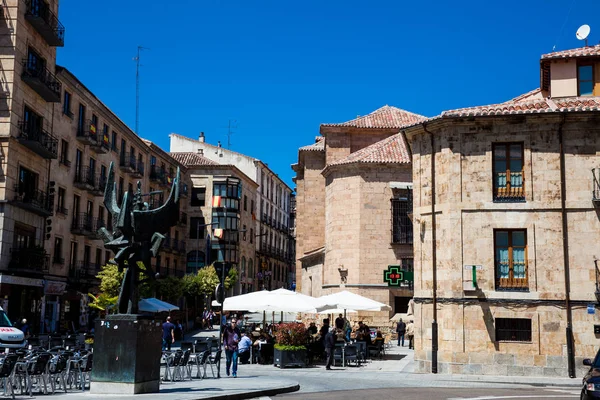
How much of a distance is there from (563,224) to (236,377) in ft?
36.6

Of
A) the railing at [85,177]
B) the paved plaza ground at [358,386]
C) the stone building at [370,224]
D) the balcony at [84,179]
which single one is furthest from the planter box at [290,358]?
the railing at [85,177]

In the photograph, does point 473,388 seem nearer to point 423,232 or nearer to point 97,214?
point 423,232

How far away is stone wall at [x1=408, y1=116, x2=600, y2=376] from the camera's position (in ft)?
72.1

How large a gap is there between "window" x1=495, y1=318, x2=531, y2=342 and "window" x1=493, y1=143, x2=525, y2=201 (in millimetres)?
3851

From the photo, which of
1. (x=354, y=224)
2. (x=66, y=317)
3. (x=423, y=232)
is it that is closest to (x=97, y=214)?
(x=66, y=317)

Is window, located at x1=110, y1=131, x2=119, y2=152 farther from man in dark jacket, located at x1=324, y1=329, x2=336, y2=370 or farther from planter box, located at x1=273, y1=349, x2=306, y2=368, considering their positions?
man in dark jacket, located at x1=324, y1=329, x2=336, y2=370

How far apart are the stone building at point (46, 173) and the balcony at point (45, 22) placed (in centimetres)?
5

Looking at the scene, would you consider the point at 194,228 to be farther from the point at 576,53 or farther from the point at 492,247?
the point at 492,247

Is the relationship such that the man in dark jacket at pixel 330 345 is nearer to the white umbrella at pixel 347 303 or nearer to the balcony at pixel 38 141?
the white umbrella at pixel 347 303

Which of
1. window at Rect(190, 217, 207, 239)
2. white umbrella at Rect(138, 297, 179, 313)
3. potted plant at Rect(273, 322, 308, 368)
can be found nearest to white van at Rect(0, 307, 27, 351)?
white umbrella at Rect(138, 297, 179, 313)

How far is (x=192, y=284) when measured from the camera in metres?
48.1

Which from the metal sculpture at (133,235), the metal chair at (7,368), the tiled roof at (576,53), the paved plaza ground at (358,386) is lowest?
the paved plaza ground at (358,386)

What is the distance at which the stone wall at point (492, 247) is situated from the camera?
72.1ft

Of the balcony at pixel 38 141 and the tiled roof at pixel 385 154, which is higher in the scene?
the tiled roof at pixel 385 154
